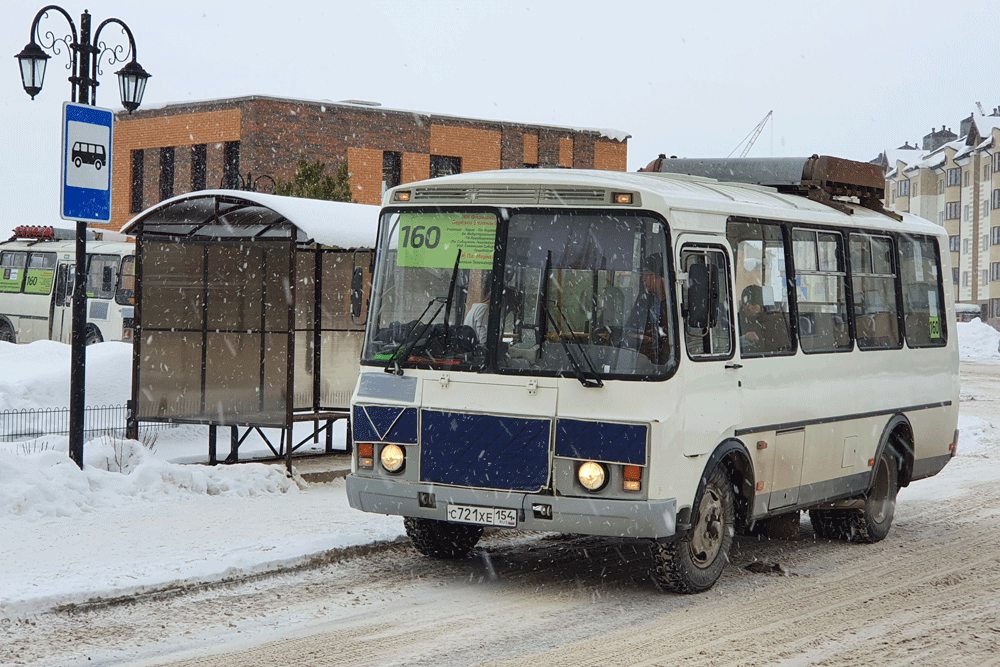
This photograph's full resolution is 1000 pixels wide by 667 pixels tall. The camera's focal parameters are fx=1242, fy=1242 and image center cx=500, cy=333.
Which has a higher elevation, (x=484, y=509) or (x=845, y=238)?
(x=845, y=238)

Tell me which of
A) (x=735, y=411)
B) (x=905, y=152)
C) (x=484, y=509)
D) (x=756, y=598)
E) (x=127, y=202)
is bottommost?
(x=756, y=598)

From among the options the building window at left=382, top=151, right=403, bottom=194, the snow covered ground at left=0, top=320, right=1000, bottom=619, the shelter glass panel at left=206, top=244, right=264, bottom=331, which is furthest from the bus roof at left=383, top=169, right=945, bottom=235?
the building window at left=382, top=151, right=403, bottom=194

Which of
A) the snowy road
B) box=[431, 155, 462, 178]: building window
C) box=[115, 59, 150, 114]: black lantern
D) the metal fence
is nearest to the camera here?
the snowy road

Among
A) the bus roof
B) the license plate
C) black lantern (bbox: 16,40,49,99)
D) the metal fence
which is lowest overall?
the license plate

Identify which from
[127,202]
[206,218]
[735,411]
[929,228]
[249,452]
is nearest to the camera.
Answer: [735,411]

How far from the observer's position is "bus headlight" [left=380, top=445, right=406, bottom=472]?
8836 millimetres

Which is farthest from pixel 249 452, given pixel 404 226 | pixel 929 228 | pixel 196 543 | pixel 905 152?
pixel 905 152

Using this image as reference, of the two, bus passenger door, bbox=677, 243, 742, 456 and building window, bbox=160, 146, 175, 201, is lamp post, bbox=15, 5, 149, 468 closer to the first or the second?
bus passenger door, bbox=677, 243, 742, 456

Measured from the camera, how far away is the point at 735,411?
9.14 m

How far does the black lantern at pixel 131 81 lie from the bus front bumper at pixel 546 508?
7.28m

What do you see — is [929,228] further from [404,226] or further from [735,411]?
[404,226]

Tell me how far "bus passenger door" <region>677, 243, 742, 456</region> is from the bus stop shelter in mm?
6376

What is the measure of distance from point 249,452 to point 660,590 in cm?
855

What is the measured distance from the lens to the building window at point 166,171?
4678 centimetres
